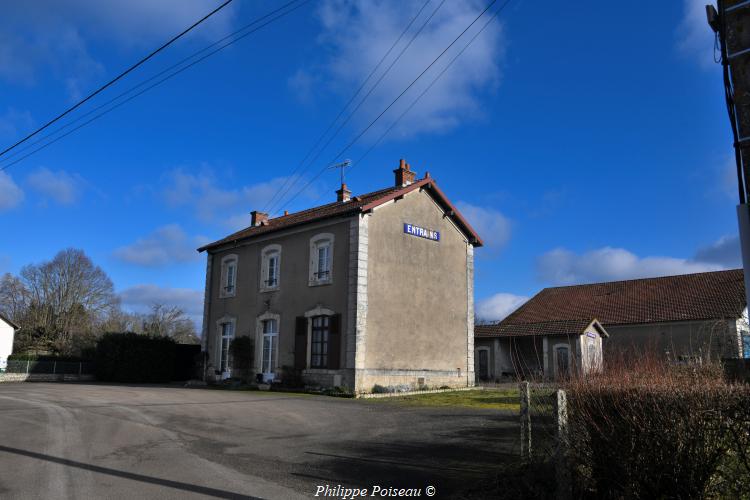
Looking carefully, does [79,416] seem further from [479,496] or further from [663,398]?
[663,398]

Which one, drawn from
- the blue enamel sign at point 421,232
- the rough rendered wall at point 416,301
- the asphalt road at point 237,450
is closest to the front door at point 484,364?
the rough rendered wall at point 416,301

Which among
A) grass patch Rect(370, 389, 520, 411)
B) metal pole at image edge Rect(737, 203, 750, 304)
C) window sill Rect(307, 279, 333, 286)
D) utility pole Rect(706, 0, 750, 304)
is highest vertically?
window sill Rect(307, 279, 333, 286)

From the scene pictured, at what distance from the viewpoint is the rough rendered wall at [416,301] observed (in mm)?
19500

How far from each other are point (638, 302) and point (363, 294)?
19.1m

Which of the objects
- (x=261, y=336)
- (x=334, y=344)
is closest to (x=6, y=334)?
(x=261, y=336)

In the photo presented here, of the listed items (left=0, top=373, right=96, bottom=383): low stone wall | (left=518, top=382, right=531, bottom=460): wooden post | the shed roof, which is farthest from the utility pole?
the shed roof

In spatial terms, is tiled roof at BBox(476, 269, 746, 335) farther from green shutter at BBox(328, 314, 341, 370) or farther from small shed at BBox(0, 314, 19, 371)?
small shed at BBox(0, 314, 19, 371)

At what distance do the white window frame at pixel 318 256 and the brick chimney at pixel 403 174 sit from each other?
12.9 ft

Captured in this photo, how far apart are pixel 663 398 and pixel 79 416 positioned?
10989 millimetres

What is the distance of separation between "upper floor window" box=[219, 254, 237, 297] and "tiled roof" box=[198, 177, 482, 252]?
775 millimetres

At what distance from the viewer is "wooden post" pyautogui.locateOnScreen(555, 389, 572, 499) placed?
499 cm

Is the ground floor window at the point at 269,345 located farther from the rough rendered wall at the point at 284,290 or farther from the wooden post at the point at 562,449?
the wooden post at the point at 562,449

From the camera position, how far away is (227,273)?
1001 inches

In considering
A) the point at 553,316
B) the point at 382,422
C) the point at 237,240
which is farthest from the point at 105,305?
the point at 382,422
